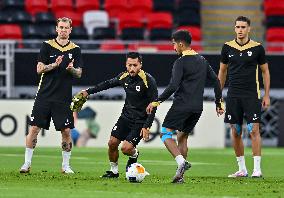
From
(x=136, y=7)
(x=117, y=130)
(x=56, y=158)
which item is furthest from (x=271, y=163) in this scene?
(x=136, y=7)

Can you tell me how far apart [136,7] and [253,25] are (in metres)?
3.75

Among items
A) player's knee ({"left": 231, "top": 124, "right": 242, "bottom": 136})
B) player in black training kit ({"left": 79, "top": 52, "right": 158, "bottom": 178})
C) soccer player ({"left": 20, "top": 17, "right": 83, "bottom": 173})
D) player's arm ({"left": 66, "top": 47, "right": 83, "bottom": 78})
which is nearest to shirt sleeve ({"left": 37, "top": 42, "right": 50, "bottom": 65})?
soccer player ({"left": 20, "top": 17, "right": 83, "bottom": 173})

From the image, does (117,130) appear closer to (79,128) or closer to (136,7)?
(79,128)

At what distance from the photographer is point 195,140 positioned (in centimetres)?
2447

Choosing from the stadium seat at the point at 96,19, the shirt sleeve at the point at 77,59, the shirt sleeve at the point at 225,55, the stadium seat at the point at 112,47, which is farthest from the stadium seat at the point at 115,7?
the shirt sleeve at the point at 77,59

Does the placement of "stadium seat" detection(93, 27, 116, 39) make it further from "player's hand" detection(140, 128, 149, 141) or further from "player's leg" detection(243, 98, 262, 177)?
"player's hand" detection(140, 128, 149, 141)

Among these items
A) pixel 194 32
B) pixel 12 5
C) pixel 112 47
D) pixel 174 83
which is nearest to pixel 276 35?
pixel 194 32

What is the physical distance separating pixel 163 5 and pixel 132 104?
52.8ft

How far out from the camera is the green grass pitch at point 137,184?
1129cm

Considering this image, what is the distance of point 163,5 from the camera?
2959 cm

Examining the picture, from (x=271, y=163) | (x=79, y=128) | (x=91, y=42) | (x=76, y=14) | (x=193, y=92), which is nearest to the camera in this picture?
(x=193, y=92)

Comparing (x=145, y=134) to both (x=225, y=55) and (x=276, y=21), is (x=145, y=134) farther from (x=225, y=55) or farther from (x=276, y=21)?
(x=276, y=21)

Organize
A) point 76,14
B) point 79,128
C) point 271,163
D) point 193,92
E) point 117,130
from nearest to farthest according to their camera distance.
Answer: point 193,92, point 117,130, point 271,163, point 79,128, point 76,14

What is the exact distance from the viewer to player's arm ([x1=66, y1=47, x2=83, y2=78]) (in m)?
14.1
